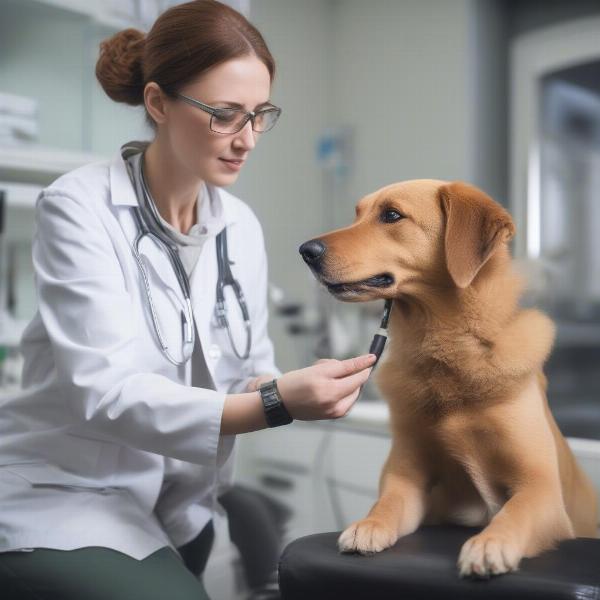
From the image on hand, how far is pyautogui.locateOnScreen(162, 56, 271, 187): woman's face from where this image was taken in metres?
1.04

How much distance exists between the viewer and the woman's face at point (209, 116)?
3.40 ft

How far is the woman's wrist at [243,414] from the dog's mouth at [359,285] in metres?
0.19

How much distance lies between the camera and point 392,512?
0.92 m

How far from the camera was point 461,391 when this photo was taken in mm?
970

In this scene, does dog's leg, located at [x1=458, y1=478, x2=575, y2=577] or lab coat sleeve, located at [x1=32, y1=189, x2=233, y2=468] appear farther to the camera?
lab coat sleeve, located at [x1=32, y1=189, x2=233, y2=468]

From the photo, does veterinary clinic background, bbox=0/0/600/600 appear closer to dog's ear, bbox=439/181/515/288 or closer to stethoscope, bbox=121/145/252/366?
A: stethoscope, bbox=121/145/252/366

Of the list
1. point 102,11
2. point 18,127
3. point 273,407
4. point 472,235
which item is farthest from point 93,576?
point 102,11

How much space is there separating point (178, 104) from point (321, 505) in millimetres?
906

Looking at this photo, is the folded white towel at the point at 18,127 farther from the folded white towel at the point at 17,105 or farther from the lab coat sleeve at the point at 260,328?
the lab coat sleeve at the point at 260,328

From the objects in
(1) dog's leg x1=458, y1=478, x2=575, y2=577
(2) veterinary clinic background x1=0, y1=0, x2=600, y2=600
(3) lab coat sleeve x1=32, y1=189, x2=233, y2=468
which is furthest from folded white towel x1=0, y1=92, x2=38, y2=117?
(1) dog's leg x1=458, y1=478, x2=575, y2=577

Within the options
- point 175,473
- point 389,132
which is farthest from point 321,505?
point 389,132

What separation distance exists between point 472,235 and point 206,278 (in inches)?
17.4

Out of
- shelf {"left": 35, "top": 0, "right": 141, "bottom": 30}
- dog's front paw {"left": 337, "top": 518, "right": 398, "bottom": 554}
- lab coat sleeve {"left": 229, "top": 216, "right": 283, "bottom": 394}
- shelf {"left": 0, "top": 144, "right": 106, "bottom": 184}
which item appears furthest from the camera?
shelf {"left": 35, "top": 0, "right": 141, "bottom": 30}

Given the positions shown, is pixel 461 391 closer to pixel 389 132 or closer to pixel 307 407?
pixel 307 407
